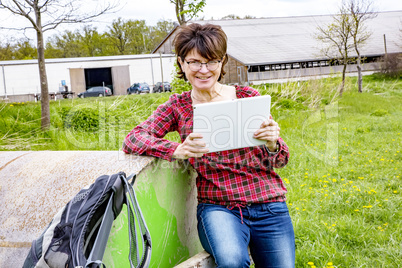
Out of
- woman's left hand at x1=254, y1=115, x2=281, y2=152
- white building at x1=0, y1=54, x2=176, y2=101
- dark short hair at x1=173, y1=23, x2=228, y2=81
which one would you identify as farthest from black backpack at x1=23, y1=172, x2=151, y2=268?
white building at x1=0, y1=54, x2=176, y2=101

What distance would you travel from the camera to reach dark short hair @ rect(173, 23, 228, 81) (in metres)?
2.00

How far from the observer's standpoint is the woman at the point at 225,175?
1845 millimetres

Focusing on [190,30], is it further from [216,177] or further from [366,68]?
[366,68]

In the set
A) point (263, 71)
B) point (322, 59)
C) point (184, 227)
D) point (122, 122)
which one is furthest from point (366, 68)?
point (184, 227)

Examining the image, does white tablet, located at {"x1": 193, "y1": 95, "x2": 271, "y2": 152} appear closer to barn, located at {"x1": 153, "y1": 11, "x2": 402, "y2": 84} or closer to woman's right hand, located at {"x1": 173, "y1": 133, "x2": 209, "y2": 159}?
woman's right hand, located at {"x1": 173, "y1": 133, "x2": 209, "y2": 159}

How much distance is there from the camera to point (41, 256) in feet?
4.72

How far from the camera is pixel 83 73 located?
27609 millimetres

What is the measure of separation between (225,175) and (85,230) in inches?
31.4

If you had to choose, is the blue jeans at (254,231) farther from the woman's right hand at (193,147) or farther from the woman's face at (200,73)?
the woman's face at (200,73)

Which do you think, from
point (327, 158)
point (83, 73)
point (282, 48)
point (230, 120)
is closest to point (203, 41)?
point (230, 120)

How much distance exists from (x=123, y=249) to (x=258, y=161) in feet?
2.63

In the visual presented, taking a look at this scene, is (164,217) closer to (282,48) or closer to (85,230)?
(85,230)

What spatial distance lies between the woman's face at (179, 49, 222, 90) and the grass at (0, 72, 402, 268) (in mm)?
1472

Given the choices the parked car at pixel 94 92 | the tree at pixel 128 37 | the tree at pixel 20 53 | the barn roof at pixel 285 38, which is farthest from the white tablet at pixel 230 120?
the tree at pixel 128 37
